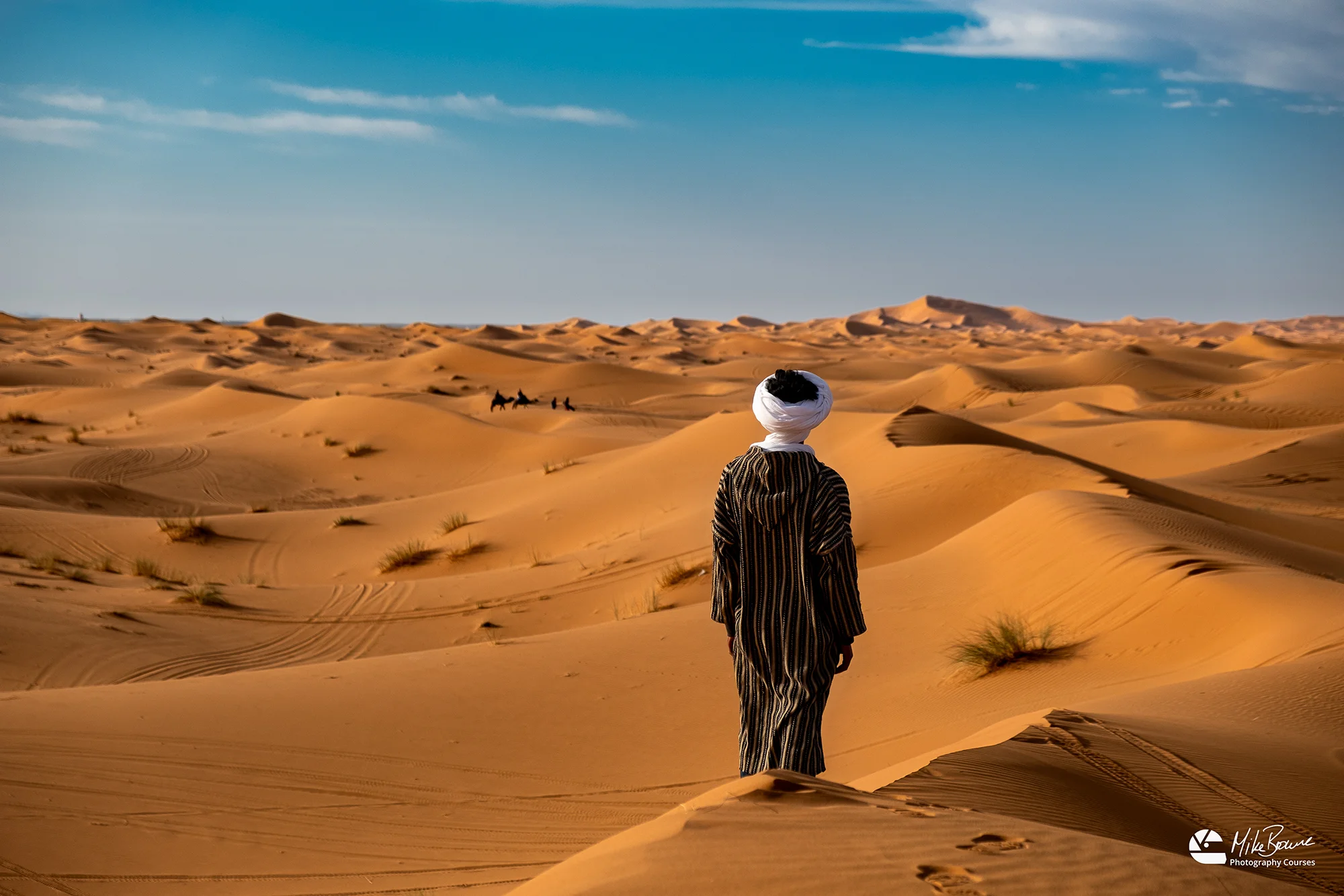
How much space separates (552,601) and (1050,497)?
16.1 feet

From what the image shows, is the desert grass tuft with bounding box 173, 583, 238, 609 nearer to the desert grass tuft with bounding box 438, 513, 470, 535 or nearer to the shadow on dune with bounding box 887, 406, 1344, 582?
the desert grass tuft with bounding box 438, 513, 470, 535

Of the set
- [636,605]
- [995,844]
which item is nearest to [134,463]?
[636,605]

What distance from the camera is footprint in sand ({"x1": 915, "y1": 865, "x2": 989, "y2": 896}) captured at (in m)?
2.43

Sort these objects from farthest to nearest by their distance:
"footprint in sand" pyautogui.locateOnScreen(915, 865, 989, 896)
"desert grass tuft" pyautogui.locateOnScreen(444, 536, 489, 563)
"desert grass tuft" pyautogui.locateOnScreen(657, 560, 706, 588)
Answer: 1. "desert grass tuft" pyautogui.locateOnScreen(444, 536, 489, 563)
2. "desert grass tuft" pyautogui.locateOnScreen(657, 560, 706, 588)
3. "footprint in sand" pyautogui.locateOnScreen(915, 865, 989, 896)

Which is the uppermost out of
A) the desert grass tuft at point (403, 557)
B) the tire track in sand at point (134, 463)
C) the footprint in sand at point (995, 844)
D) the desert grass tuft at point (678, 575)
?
the tire track in sand at point (134, 463)

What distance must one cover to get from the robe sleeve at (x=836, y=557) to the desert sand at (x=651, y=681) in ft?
1.86

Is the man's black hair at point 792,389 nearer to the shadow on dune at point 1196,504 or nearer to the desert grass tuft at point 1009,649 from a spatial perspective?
the desert grass tuft at point 1009,649

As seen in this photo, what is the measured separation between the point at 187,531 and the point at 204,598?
4.56 m

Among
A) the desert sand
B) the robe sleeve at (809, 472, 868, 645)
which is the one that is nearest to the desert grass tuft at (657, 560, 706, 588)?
the desert sand

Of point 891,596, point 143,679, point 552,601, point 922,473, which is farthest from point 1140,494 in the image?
point 143,679

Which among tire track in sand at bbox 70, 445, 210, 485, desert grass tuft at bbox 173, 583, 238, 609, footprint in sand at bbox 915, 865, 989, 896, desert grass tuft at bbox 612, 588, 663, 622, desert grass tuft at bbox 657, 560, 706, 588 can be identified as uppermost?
tire track in sand at bbox 70, 445, 210, 485

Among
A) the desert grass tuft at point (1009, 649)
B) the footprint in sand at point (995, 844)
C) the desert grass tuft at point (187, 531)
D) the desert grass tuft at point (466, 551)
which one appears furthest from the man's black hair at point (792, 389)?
the desert grass tuft at point (187, 531)

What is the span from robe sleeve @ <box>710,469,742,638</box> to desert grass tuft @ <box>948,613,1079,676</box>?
327cm

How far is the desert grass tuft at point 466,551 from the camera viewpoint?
45.4 ft
